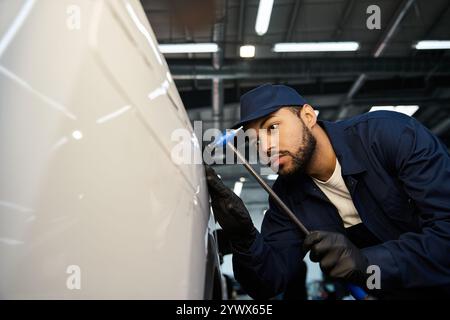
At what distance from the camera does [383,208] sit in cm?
150

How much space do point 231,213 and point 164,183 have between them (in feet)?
2.07

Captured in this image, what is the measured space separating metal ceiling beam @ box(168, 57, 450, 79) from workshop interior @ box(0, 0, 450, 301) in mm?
4697

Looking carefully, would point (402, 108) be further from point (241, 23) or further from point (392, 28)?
point (241, 23)

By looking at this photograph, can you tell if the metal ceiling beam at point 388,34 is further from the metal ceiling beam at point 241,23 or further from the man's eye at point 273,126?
the man's eye at point 273,126

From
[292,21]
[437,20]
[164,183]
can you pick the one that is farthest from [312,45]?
[164,183]

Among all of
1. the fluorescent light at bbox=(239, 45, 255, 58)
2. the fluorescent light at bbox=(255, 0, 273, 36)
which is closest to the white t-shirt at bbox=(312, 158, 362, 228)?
the fluorescent light at bbox=(255, 0, 273, 36)

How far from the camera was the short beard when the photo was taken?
5.07 feet

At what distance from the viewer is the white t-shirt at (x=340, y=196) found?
1.63 meters

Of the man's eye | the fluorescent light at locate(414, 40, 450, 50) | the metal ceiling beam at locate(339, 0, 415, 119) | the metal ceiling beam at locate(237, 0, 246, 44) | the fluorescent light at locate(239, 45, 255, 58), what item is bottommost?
the man's eye

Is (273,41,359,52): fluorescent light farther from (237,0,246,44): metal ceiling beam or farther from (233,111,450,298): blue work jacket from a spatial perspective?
(233,111,450,298): blue work jacket

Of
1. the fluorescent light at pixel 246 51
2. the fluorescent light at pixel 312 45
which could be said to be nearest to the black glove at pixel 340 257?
the fluorescent light at pixel 312 45

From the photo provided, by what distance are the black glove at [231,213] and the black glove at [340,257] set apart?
8.7 inches
